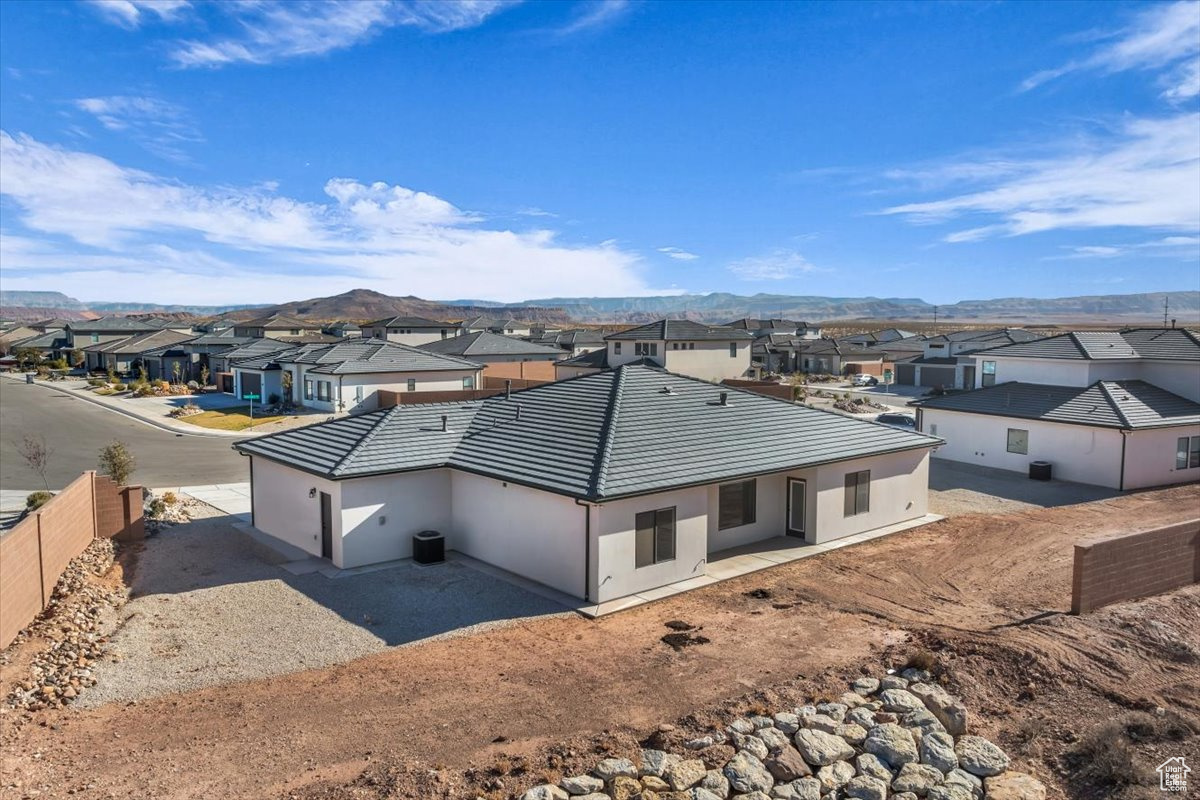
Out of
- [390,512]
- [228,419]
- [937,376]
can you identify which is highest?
[937,376]

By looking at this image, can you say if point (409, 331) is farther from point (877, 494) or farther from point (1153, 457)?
point (1153, 457)

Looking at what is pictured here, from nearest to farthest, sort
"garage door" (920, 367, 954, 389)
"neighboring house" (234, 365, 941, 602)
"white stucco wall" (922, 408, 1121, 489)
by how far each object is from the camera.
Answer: "neighboring house" (234, 365, 941, 602) → "white stucco wall" (922, 408, 1121, 489) → "garage door" (920, 367, 954, 389)

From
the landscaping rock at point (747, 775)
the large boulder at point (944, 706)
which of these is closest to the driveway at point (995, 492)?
the large boulder at point (944, 706)

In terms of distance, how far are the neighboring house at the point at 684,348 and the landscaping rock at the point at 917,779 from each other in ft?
153

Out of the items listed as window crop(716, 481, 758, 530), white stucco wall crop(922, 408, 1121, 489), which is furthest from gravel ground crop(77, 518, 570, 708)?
white stucco wall crop(922, 408, 1121, 489)

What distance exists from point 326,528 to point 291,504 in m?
2.24

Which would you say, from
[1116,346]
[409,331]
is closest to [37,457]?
[1116,346]

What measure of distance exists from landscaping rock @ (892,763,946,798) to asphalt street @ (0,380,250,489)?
28.1 meters

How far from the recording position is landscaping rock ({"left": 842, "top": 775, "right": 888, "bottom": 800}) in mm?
10047

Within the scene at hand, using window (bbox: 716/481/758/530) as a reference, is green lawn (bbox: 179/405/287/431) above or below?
below

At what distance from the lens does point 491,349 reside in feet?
212

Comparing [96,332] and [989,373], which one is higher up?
[96,332]

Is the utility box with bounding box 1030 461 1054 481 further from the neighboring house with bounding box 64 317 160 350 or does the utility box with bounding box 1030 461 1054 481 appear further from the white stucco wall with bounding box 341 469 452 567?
the neighboring house with bounding box 64 317 160 350

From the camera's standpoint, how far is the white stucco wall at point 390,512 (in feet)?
63.6
